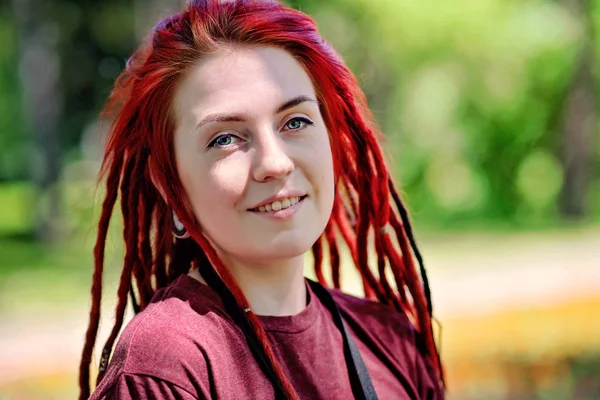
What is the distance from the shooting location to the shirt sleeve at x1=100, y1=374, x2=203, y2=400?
1.53 m

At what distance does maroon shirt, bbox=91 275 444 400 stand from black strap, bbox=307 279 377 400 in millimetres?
15

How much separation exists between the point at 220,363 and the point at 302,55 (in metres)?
0.68

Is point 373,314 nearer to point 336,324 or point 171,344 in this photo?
point 336,324

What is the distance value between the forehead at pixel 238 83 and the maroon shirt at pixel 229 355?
374mm

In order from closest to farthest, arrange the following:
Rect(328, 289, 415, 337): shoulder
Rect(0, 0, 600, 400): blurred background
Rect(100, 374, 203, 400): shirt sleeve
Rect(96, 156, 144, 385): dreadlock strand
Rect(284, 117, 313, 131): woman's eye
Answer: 1. Rect(100, 374, 203, 400): shirt sleeve
2. Rect(284, 117, 313, 131): woman's eye
3. Rect(96, 156, 144, 385): dreadlock strand
4. Rect(328, 289, 415, 337): shoulder
5. Rect(0, 0, 600, 400): blurred background

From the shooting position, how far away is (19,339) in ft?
21.3

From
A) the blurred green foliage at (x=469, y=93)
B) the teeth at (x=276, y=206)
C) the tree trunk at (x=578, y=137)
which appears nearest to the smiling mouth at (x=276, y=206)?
the teeth at (x=276, y=206)

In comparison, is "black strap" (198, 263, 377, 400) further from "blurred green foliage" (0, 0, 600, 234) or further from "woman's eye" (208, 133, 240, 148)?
"blurred green foliage" (0, 0, 600, 234)

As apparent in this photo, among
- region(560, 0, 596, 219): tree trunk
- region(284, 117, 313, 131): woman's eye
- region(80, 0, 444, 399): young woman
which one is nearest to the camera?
region(80, 0, 444, 399): young woman

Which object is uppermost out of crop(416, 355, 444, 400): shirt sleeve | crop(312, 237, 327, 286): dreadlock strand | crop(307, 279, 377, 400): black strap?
crop(312, 237, 327, 286): dreadlock strand

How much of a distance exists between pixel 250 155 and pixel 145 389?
0.50 m

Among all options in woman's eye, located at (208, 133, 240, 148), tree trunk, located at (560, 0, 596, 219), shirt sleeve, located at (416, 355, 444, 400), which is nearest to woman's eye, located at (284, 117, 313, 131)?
woman's eye, located at (208, 133, 240, 148)

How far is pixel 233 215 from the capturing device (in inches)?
67.7

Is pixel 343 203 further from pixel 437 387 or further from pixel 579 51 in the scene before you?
pixel 579 51
